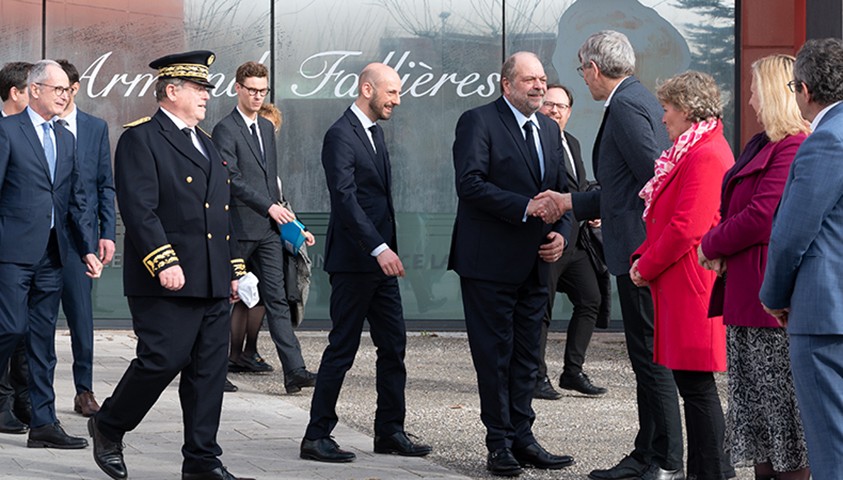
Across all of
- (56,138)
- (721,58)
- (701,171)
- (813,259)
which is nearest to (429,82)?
(721,58)

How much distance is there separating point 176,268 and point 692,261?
228cm

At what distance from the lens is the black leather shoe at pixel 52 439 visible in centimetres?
720

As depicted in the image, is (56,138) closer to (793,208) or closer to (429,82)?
(793,208)

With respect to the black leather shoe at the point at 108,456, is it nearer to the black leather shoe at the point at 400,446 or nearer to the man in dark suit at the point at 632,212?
the black leather shoe at the point at 400,446

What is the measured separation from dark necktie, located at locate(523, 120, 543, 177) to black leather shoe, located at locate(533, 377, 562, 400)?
262 cm

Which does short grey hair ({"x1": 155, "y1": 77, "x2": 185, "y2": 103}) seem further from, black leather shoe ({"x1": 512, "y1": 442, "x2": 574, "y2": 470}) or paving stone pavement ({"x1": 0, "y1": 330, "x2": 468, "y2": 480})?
black leather shoe ({"x1": 512, "y1": 442, "x2": 574, "y2": 470})

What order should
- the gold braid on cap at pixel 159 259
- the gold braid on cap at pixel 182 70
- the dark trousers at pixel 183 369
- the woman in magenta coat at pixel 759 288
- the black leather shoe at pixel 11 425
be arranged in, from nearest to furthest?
the woman in magenta coat at pixel 759 288 < the gold braid on cap at pixel 159 259 < the dark trousers at pixel 183 369 < the gold braid on cap at pixel 182 70 < the black leather shoe at pixel 11 425

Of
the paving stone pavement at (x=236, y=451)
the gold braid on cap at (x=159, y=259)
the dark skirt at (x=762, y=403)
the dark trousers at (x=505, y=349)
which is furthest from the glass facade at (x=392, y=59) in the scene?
the dark skirt at (x=762, y=403)

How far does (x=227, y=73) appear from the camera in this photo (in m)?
13.3

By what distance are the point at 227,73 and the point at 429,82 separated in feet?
6.55

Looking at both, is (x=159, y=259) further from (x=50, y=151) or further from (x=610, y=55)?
(x=610, y=55)

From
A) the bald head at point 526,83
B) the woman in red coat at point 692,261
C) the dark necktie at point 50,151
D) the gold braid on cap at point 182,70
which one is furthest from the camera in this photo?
the dark necktie at point 50,151

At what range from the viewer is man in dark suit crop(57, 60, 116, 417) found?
26.5 ft

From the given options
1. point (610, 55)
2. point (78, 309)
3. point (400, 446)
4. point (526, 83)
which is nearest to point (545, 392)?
point (400, 446)
